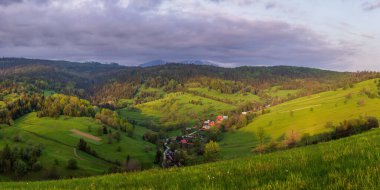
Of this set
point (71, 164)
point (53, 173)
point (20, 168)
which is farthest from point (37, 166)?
point (71, 164)

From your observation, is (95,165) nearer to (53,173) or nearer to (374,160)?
(53,173)

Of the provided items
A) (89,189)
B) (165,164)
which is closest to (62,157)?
(165,164)

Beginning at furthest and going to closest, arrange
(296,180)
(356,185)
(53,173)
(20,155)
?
1. (20,155)
2. (53,173)
3. (296,180)
4. (356,185)

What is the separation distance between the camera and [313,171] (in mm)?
10820

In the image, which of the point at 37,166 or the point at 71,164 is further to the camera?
the point at 71,164

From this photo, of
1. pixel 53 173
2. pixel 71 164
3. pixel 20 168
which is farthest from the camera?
pixel 71 164

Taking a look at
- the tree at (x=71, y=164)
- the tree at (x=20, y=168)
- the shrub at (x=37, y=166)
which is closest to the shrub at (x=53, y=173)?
the shrub at (x=37, y=166)

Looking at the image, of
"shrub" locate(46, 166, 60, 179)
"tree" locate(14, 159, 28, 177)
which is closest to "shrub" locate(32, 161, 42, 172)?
"tree" locate(14, 159, 28, 177)

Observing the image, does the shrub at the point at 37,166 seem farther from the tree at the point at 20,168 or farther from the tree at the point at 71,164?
the tree at the point at 71,164

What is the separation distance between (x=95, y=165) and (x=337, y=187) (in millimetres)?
184208

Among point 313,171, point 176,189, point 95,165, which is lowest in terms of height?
point 95,165

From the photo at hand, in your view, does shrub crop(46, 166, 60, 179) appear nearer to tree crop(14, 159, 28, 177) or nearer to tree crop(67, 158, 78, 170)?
tree crop(67, 158, 78, 170)

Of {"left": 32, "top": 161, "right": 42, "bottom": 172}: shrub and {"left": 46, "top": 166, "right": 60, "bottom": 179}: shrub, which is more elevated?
{"left": 32, "top": 161, "right": 42, "bottom": 172}: shrub

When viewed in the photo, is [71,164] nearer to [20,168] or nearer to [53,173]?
[53,173]
